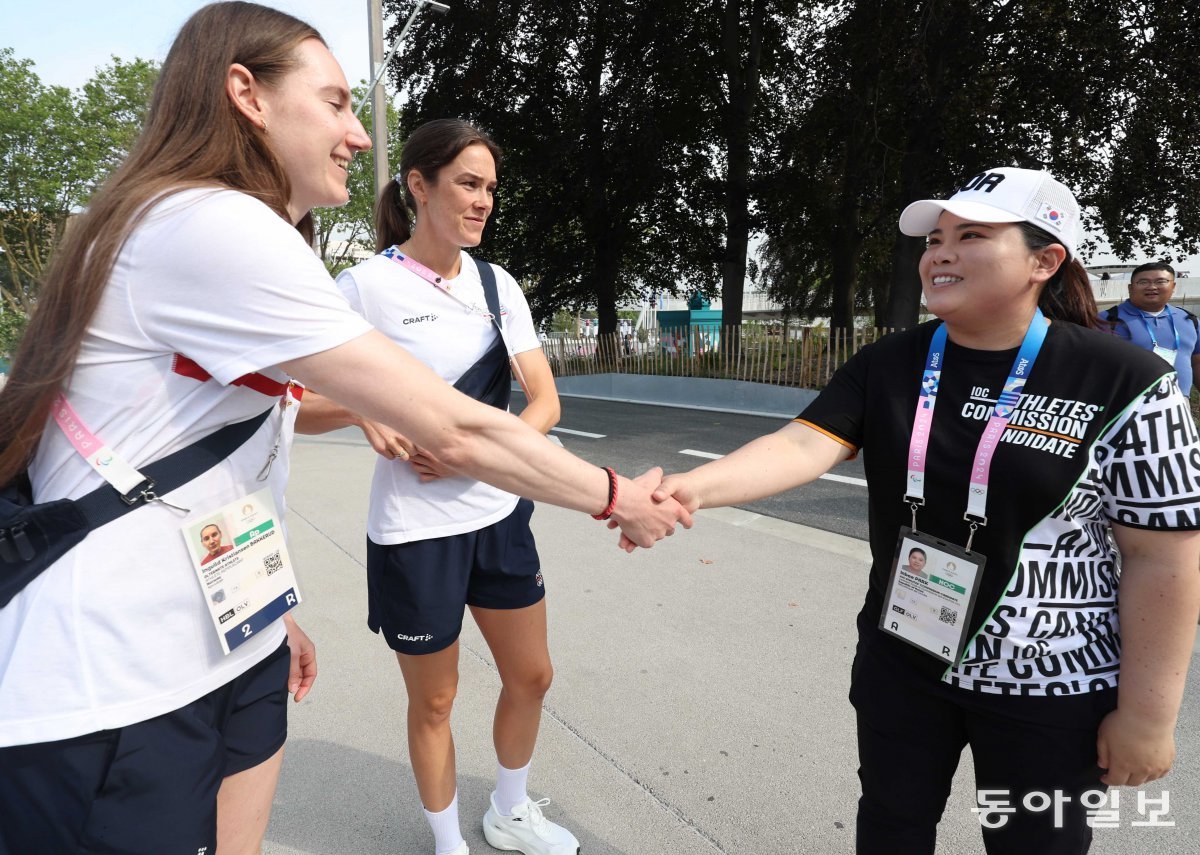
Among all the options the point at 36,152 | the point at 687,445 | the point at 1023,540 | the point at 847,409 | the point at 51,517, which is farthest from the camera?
the point at 36,152

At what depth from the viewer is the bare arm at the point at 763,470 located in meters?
1.86

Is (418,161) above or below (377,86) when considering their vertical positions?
below

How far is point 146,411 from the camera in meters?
1.14

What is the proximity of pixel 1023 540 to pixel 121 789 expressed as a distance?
163cm

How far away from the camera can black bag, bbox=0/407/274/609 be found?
3.53ft

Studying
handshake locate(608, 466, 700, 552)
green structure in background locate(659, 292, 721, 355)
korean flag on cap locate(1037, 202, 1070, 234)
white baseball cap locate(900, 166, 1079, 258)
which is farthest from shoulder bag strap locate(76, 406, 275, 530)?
green structure in background locate(659, 292, 721, 355)

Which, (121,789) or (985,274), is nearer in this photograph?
(121,789)

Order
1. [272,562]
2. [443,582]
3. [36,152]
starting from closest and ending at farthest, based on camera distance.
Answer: [272,562] → [443,582] → [36,152]

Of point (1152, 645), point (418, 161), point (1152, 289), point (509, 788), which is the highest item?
point (418, 161)

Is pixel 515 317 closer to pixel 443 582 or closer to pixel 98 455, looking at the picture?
pixel 443 582

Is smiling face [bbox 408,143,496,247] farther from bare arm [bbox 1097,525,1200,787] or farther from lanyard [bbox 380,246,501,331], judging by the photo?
bare arm [bbox 1097,525,1200,787]

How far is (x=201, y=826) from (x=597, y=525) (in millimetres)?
4727

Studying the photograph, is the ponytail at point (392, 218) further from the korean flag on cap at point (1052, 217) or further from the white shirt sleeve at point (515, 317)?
the korean flag on cap at point (1052, 217)

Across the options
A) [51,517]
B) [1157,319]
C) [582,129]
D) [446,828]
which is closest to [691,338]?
[582,129]
